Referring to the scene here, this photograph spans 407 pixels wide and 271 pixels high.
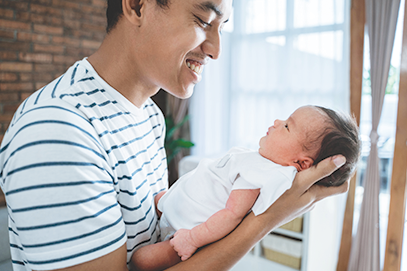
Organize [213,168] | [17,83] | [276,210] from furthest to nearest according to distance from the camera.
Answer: [17,83], [213,168], [276,210]

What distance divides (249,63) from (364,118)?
4.55ft

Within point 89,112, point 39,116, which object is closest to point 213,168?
point 89,112

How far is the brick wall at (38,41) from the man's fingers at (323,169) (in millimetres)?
2811

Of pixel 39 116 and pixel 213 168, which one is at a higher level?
pixel 39 116

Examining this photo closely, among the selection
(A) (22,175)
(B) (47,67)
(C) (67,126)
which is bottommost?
(A) (22,175)

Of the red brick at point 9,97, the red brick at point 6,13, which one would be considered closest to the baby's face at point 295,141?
the red brick at point 9,97

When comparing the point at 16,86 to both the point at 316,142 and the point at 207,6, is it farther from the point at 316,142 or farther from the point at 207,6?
the point at 316,142

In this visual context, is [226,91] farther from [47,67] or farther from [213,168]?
[213,168]

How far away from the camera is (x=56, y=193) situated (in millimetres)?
658

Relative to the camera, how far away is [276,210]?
38.7 inches

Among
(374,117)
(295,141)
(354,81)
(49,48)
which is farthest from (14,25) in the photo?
(374,117)

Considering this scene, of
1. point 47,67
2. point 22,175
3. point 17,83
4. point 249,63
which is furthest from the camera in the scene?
point 249,63

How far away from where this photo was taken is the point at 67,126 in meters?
0.71

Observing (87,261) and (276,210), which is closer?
(87,261)
